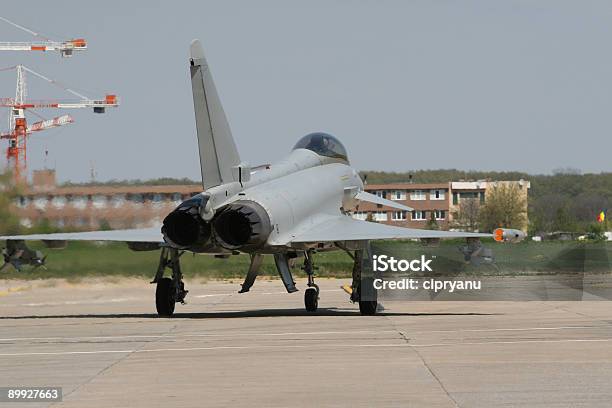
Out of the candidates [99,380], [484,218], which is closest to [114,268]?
[99,380]

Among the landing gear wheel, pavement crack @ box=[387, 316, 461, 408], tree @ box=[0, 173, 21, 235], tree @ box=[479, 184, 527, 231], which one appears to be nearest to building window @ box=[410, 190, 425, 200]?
tree @ box=[479, 184, 527, 231]

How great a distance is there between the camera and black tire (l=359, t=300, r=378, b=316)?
28.4 metres

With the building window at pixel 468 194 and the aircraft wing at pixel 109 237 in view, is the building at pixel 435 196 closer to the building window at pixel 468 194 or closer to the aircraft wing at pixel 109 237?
the building window at pixel 468 194

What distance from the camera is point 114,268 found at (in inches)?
1329

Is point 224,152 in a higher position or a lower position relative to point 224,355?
higher

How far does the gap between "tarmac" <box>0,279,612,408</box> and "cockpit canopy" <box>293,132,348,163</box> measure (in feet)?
17.3

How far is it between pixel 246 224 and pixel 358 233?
12.6ft

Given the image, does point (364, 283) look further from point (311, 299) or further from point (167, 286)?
point (167, 286)

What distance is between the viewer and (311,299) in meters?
30.4

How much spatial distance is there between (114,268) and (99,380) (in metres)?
19.2

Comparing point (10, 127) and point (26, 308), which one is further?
point (10, 127)

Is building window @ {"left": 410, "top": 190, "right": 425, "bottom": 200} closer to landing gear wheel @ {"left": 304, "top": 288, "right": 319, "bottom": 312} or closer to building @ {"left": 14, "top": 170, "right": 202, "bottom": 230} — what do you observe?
building @ {"left": 14, "top": 170, "right": 202, "bottom": 230}

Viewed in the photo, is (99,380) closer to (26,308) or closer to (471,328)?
(471,328)
